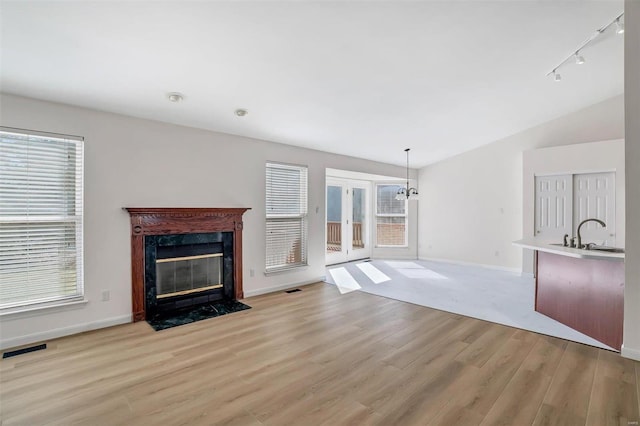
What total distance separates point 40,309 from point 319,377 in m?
2.98

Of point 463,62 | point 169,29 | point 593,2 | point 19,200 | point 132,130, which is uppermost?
point 593,2

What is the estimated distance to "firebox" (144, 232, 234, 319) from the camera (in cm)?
386

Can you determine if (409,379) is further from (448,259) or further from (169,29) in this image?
(448,259)

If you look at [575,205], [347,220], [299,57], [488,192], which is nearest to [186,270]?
[299,57]

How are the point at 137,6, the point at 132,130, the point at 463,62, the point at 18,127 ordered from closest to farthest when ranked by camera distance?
1. the point at 137,6
2. the point at 18,127
3. the point at 463,62
4. the point at 132,130

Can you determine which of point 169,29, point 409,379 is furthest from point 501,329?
point 169,29

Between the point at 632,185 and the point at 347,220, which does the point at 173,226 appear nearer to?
the point at 347,220

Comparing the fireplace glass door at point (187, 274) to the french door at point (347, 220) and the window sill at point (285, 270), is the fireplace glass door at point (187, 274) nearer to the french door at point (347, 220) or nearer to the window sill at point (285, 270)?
the window sill at point (285, 270)

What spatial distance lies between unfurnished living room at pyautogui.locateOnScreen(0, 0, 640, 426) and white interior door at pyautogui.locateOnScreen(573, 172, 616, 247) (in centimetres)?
4

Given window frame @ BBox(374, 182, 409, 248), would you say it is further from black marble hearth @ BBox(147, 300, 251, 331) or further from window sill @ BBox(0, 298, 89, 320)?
window sill @ BBox(0, 298, 89, 320)

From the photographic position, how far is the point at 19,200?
10.0 feet

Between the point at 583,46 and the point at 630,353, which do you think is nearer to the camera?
the point at 630,353

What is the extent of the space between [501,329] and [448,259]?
4.50 metres

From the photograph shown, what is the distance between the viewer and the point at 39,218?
10.4ft
